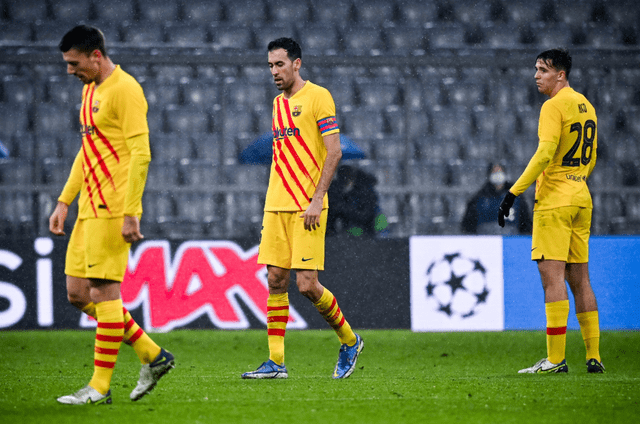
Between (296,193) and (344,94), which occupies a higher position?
(344,94)

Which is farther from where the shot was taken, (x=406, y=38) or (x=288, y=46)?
(x=406, y=38)

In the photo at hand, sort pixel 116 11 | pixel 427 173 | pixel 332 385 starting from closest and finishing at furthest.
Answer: pixel 332 385, pixel 427 173, pixel 116 11

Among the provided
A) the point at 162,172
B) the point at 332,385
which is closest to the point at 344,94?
the point at 162,172

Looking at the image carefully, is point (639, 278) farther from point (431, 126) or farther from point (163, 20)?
point (163, 20)

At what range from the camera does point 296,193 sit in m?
5.61

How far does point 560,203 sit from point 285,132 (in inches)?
74.3

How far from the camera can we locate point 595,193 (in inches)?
464

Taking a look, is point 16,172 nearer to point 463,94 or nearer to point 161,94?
point 161,94

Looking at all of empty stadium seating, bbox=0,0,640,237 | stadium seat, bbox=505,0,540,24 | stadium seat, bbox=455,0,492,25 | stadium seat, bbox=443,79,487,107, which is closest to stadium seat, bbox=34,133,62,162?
empty stadium seating, bbox=0,0,640,237

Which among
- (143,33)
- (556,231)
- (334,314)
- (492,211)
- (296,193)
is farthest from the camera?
(143,33)

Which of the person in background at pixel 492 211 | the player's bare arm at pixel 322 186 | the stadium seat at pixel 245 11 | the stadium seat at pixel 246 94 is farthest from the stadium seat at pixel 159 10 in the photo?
the player's bare arm at pixel 322 186

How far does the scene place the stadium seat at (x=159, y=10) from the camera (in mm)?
12539

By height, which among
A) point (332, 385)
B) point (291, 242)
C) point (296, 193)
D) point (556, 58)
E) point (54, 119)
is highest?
point (54, 119)

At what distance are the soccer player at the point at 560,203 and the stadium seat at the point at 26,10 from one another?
27.2 feet
